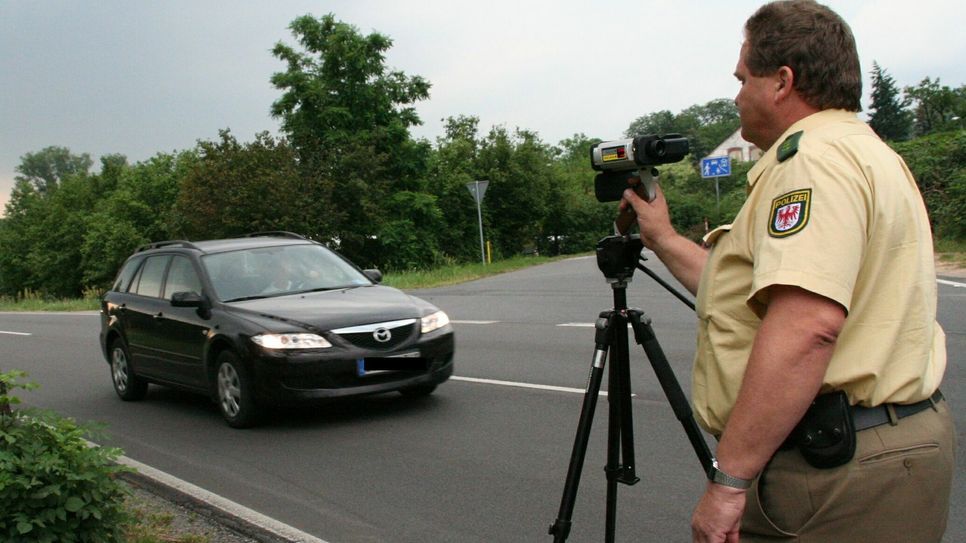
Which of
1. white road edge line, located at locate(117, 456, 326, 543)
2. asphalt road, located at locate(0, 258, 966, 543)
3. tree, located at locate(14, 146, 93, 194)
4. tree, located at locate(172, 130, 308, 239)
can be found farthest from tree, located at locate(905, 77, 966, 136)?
tree, located at locate(14, 146, 93, 194)

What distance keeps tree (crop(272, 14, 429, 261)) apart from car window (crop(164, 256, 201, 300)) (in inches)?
1376

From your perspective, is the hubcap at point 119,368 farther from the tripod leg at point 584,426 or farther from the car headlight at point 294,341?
the tripod leg at point 584,426

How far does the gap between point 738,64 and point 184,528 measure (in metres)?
4.01

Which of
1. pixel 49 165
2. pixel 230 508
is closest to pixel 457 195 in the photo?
pixel 230 508

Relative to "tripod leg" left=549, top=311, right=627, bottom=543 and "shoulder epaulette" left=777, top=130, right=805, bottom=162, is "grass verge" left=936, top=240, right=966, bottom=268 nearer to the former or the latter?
"tripod leg" left=549, top=311, right=627, bottom=543

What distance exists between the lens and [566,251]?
57.3 metres

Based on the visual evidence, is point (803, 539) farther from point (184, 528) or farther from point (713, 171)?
point (713, 171)

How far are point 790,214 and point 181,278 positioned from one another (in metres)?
7.71

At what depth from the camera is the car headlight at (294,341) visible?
732 centimetres

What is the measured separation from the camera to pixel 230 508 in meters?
5.24

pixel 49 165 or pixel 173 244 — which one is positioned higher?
pixel 49 165

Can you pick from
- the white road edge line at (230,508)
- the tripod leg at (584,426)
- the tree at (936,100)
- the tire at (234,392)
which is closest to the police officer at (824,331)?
the tripod leg at (584,426)

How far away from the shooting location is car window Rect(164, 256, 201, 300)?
27.9ft

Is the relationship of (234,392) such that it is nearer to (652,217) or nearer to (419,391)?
(419,391)
